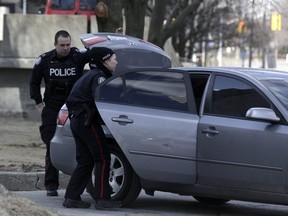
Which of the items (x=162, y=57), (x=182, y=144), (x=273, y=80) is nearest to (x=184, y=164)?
(x=182, y=144)

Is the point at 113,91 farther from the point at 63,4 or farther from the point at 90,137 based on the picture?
the point at 63,4

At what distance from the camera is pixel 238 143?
6984 mm

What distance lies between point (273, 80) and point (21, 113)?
398 inches

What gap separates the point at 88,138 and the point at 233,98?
4.89 ft

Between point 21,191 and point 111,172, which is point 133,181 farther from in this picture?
point 21,191

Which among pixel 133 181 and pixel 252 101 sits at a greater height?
pixel 252 101

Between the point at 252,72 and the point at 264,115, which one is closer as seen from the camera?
the point at 264,115

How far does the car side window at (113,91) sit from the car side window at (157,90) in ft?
0.21

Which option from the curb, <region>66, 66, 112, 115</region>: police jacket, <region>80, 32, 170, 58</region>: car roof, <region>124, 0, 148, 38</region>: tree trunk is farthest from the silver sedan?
<region>124, 0, 148, 38</region>: tree trunk

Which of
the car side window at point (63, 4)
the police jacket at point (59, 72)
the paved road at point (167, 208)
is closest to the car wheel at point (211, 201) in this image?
the paved road at point (167, 208)

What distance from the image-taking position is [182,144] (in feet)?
23.8

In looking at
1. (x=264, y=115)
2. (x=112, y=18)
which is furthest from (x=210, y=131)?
(x=112, y=18)

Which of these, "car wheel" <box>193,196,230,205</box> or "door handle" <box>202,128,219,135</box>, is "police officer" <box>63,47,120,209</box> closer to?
"door handle" <box>202,128,219,135</box>

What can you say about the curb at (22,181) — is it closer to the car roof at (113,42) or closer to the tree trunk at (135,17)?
the car roof at (113,42)
